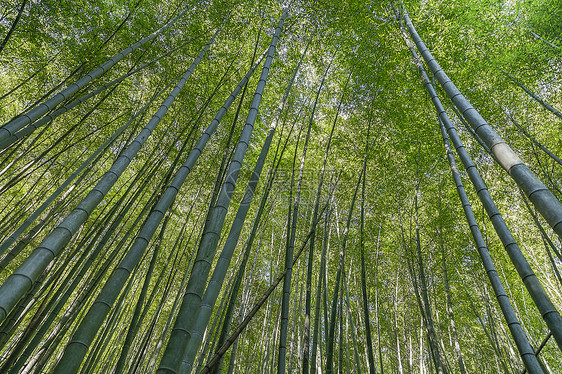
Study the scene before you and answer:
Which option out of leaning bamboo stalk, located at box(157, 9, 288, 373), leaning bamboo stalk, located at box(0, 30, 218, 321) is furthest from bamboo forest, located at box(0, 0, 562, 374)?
leaning bamboo stalk, located at box(157, 9, 288, 373)

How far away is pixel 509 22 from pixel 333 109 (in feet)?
11.1

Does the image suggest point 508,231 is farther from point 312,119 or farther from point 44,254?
point 312,119

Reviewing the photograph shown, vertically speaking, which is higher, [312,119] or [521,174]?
[312,119]

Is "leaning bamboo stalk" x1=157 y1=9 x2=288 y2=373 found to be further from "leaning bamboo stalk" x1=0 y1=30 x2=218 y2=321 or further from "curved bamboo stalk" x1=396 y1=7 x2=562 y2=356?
"curved bamboo stalk" x1=396 y1=7 x2=562 y2=356

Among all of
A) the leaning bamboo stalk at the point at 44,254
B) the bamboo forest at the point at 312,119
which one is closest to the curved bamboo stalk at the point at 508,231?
the bamboo forest at the point at 312,119

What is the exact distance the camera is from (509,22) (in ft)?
17.0

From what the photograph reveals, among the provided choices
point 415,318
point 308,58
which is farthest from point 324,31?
point 415,318

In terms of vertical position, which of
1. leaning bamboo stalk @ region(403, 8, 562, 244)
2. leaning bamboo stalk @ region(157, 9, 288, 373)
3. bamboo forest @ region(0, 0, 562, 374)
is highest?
bamboo forest @ region(0, 0, 562, 374)

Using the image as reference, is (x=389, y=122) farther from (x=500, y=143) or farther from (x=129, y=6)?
(x=129, y=6)

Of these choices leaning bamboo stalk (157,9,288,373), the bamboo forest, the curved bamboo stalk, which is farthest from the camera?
the bamboo forest

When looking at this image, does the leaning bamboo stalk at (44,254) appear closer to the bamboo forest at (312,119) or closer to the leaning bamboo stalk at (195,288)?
the leaning bamboo stalk at (195,288)

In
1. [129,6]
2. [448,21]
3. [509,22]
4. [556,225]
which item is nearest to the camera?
[556,225]

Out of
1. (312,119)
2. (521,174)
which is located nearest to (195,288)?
(521,174)

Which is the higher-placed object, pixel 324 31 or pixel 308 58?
pixel 308 58
